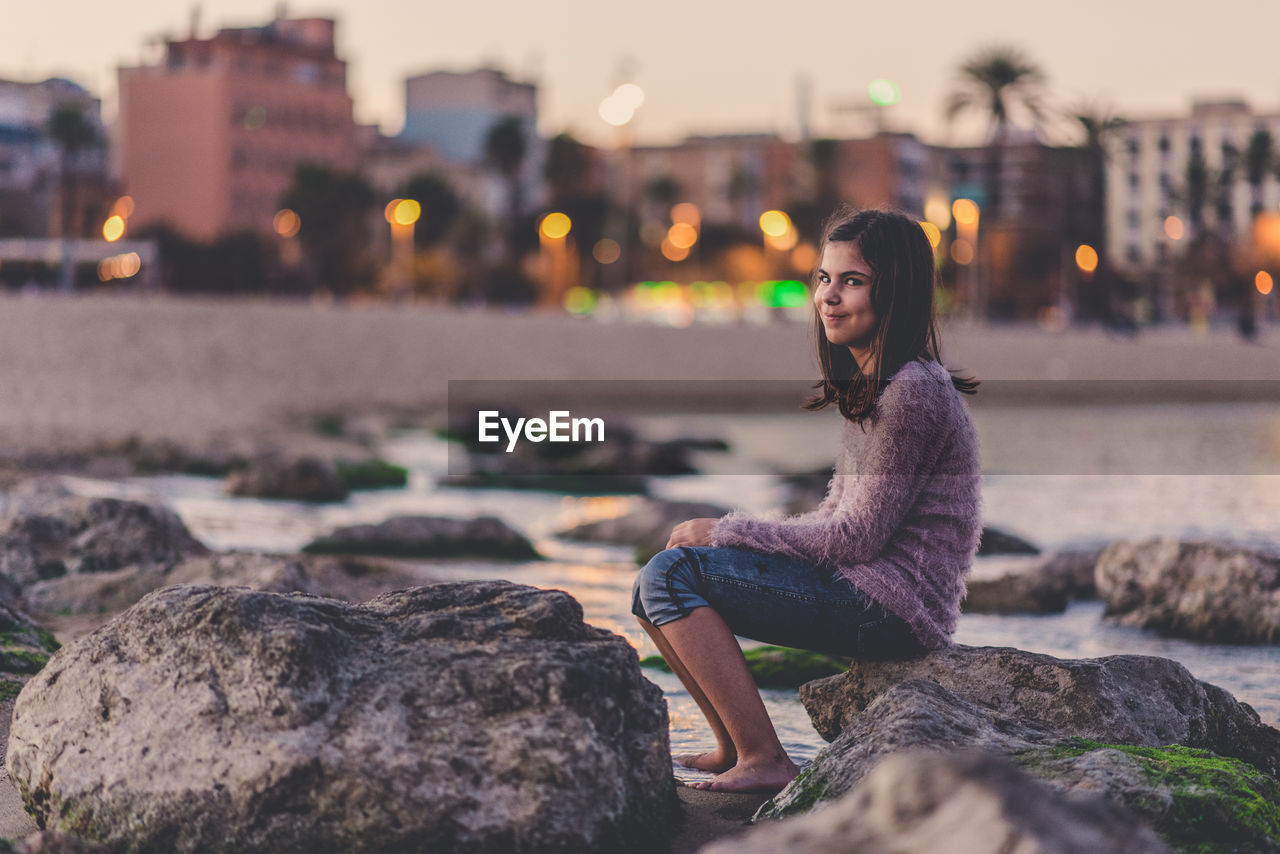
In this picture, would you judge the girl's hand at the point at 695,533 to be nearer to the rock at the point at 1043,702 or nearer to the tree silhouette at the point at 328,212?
the rock at the point at 1043,702

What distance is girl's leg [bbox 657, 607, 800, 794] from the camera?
4.28m

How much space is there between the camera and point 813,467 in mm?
20953

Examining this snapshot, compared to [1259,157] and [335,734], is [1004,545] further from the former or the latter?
[1259,157]

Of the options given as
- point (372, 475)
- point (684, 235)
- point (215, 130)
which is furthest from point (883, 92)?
point (372, 475)

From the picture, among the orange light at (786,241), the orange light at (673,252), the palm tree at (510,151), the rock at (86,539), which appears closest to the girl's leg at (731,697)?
the rock at (86,539)

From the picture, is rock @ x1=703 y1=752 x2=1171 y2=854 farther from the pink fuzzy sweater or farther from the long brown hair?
the long brown hair

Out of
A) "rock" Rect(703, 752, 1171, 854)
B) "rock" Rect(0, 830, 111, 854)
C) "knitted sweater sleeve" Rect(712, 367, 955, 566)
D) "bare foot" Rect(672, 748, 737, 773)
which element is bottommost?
"bare foot" Rect(672, 748, 737, 773)

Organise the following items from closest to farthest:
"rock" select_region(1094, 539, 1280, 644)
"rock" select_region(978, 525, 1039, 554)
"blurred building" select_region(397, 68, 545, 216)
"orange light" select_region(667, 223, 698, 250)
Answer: "rock" select_region(1094, 539, 1280, 644) → "rock" select_region(978, 525, 1039, 554) → "orange light" select_region(667, 223, 698, 250) → "blurred building" select_region(397, 68, 545, 216)

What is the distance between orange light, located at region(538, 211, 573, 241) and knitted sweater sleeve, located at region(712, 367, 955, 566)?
80086mm

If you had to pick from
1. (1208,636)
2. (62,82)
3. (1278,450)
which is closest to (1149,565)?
(1208,636)

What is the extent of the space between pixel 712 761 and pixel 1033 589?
4836 millimetres

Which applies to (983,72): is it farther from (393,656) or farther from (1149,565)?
(393,656)

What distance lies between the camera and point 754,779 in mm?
4375

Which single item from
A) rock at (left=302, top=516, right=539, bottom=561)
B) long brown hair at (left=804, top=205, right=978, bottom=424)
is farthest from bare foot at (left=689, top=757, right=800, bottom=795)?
rock at (left=302, top=516, right=539, bottom=561)
